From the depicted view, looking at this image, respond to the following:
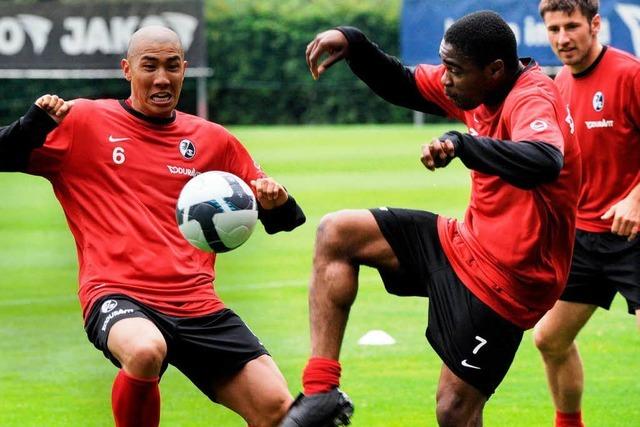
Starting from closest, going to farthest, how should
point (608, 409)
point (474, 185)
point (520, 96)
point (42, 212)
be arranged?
point (520, 96), point (474, 185), point (608, 409), point (42, 212)

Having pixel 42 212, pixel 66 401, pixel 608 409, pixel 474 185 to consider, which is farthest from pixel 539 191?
pixel 42 212

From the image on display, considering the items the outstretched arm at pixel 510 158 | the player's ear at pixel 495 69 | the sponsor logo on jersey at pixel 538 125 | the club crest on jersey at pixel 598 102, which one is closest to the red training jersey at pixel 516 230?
the player's ear at pixel 495 69

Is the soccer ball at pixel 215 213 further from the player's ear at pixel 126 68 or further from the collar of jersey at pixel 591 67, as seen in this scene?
the collar of jersey at pixel 591 67

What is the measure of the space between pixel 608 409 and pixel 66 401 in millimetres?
4083

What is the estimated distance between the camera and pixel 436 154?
20.4 feet

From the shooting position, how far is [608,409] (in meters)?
10.1

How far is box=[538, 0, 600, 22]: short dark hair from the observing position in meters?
8.74

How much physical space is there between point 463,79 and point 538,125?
0.62 metres

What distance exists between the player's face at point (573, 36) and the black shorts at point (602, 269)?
1.18 meters

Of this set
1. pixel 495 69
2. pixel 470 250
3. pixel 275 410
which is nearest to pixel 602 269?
pixel 470 250

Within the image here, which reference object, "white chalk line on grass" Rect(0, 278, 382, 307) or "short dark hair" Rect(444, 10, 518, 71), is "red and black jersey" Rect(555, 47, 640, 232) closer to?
"short dark hair" Rect(444, 10, 518, 71)

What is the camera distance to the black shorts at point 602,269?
9016 mm

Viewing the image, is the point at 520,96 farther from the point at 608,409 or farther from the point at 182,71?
the point at 608,409

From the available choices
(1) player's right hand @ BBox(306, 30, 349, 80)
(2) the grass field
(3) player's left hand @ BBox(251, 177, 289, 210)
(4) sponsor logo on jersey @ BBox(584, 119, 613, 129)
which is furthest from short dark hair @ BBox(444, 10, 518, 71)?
(2) the grass field
